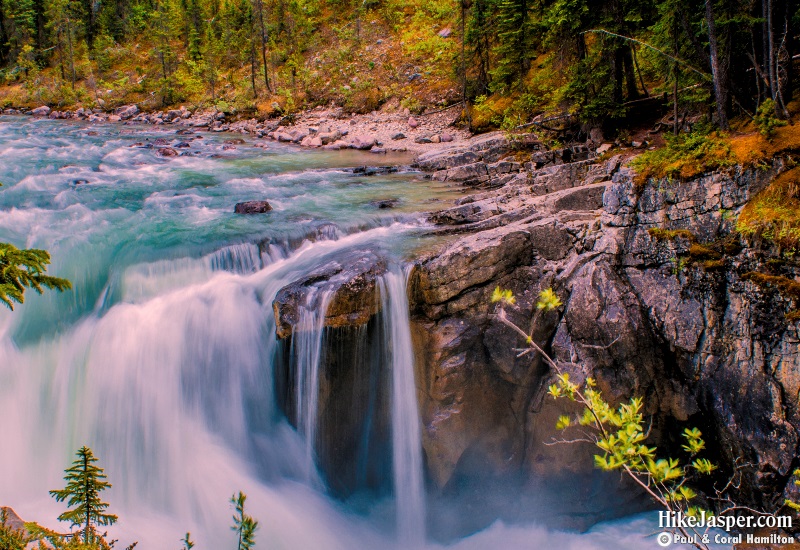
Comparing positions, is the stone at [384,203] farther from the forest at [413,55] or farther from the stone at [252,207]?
the forest at [413,55]

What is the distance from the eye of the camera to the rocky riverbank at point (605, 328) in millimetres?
6102

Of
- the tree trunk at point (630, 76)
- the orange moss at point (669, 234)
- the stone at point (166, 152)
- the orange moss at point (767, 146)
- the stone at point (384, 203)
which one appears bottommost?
the orange moss at point (669, 234)

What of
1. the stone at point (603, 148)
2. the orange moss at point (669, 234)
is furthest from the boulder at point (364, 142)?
the orange moss at point (669, 234)

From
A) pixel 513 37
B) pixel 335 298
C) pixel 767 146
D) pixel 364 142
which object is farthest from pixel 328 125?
pixel 767 146

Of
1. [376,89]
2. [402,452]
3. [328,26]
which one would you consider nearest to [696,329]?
[402,452]

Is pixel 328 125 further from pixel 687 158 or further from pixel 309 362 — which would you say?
pixel 687 158

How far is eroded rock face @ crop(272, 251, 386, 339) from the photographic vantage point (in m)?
7.20

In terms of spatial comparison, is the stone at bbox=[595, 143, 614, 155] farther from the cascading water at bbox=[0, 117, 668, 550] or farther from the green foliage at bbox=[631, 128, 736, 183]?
the cascading water at bbox=[0, 117, 668, 550]

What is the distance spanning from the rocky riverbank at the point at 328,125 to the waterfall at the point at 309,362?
16.9 metres

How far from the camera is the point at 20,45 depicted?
52.8 meters

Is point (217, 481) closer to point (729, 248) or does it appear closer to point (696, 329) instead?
point (696, 329)

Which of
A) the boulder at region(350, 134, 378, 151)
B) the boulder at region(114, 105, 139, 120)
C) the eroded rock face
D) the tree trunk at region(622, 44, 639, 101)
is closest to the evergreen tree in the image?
the tree trunk at region(622, 44, 639, 101)

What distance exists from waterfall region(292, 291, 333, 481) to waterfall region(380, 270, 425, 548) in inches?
41.9

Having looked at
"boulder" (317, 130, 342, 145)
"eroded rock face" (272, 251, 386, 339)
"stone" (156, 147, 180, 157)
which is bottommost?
"eroded rock face" (272, 251, 386, 339)
